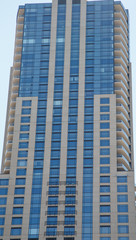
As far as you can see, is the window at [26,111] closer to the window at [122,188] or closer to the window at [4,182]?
the window at [4,182]


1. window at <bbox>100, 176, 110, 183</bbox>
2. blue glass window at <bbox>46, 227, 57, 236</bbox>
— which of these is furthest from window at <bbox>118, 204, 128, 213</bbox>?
blue glass window at <bbox>46, 227, 57, 236</bbox>

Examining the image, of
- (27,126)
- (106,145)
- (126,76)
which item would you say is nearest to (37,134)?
(27,126)

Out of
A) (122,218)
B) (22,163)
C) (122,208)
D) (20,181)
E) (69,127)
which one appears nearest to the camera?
(122,218)

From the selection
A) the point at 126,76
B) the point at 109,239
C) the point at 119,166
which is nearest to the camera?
the point at 109,239

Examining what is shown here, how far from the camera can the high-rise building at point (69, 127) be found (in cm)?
15575

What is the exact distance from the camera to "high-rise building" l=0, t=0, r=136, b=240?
511 feet

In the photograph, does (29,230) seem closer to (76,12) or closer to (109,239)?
(109,239)

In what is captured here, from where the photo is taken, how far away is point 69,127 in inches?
6718

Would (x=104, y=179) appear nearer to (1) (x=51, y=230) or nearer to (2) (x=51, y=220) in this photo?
(2) (x=51, y=220)

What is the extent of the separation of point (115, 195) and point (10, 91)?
5897 centimetres

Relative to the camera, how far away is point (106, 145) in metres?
166

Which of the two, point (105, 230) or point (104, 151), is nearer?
point (105, 230)

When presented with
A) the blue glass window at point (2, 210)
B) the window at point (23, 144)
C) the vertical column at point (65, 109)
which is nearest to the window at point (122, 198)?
the vertical column at point (65, 109)

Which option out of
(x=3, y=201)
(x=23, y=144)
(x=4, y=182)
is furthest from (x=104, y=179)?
(x=3, y=201)
